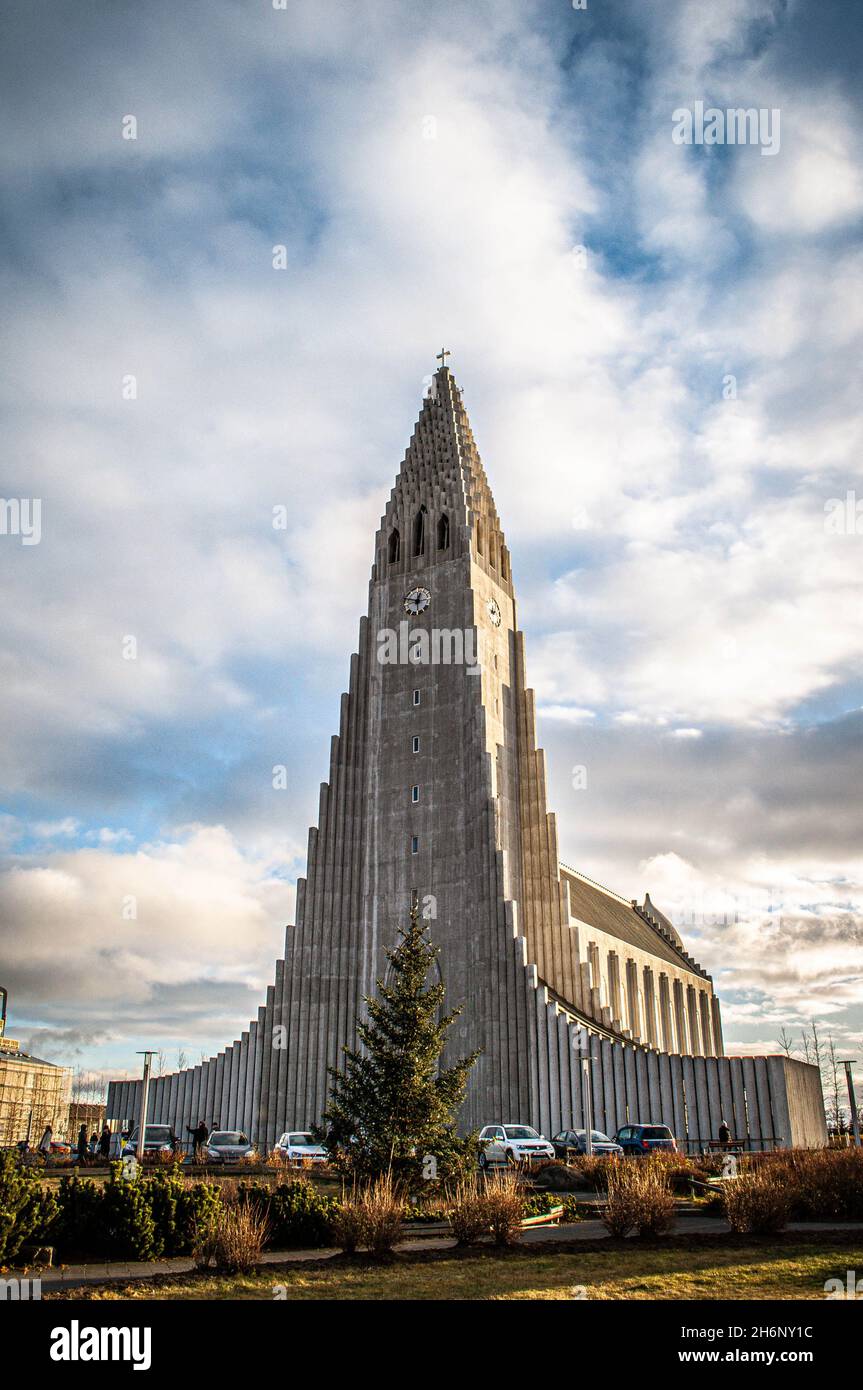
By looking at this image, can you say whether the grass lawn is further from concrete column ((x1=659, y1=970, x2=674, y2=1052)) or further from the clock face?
concrete column ((x1=659, y1=970, x2=674, y2=1052))

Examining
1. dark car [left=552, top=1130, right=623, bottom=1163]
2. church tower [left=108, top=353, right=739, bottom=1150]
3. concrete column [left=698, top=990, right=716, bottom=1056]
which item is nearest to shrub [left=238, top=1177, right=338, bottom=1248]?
dark car [left=552, top=1130, right=623, bottom=1163]

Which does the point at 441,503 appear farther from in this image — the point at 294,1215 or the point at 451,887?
the point at 294,1215

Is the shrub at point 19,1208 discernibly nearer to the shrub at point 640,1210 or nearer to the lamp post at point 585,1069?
the shrub at point 640,1210

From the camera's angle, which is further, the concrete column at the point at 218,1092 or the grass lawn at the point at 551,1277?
the concrete column at the point at 218,1092

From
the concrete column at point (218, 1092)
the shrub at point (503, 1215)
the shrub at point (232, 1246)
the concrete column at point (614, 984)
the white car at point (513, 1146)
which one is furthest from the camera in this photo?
the concrete column at point (614, 984)

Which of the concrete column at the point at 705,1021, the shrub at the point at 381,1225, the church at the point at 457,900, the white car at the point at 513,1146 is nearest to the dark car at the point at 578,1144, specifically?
the white car at the point at 513,1146

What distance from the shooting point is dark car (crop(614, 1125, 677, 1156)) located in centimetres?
3541

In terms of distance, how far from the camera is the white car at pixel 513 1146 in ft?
107

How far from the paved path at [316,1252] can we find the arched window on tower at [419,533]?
47.6 meters

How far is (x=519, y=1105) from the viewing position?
47750 millimetres

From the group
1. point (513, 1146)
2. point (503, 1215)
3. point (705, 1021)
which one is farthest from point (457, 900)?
point (705, 1021)

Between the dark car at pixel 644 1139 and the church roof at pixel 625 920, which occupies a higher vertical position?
the church roof at pixel 625 920

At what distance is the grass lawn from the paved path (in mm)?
701
